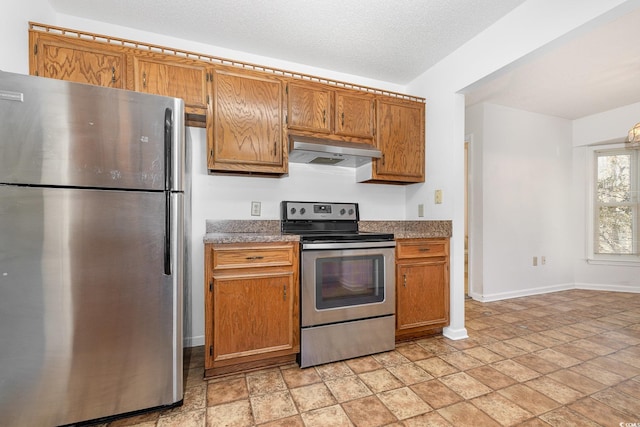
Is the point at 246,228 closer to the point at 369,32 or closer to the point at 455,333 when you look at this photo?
the point at 369,32

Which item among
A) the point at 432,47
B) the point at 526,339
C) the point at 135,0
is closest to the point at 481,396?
the point at 526,339

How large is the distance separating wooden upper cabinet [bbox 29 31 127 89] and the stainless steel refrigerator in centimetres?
63

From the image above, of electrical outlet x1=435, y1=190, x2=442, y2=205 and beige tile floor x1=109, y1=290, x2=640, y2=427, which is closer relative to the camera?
beige tile floor x1=109, y1=290, x2=640, y2=427

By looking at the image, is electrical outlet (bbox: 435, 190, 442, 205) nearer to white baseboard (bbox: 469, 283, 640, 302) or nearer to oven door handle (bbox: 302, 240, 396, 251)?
oven door handle (bbox: 302, 240, 396, 251)

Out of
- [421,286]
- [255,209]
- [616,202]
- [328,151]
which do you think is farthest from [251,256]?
[616,202]

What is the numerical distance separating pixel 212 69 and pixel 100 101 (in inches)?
36.1

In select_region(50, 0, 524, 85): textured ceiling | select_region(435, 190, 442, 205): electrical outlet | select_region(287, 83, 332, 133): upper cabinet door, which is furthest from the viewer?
select_region(435, 190, 442, 205): electrical outlet

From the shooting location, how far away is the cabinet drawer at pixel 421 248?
235cm

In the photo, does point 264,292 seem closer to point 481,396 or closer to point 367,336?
point 367,336

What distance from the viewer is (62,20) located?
204 centimetres

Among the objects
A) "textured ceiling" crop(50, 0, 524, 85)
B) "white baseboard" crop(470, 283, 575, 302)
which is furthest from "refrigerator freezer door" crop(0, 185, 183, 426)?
"white baseboard" crop(470, 283, 575, 302)

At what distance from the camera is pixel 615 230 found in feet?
13.8

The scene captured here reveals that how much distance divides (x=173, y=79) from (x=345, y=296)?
1.98 meters

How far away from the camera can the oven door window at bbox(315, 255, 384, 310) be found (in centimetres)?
205
